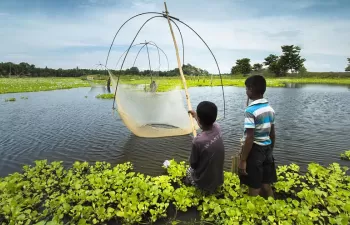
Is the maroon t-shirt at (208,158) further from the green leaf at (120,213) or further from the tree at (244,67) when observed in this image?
the tree at (244,67)

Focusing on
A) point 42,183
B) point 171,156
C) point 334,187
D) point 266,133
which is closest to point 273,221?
point 266,133

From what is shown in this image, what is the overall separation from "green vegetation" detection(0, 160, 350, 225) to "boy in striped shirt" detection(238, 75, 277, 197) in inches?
12.5

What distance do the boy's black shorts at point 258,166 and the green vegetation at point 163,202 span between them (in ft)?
0.85

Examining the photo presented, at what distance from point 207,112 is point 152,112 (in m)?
4.36

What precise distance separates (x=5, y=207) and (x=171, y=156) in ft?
11.6

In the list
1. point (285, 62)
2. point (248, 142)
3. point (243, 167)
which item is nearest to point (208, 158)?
point (243, 167)

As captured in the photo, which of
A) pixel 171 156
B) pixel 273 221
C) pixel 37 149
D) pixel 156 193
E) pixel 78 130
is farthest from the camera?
pixel 78 130

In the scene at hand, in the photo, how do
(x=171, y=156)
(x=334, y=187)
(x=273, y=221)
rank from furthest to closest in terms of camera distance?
1. (x=171, y=156)
2. (x=334, y=187)
3. (x=273, y=221)

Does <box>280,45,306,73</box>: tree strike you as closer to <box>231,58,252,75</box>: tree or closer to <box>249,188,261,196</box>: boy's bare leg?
<box>231,58,252,75</box>: tree

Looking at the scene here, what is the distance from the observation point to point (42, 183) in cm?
412

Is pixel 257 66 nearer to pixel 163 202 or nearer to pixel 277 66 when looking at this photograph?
pixel 277 66

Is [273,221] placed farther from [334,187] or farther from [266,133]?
[334,187]

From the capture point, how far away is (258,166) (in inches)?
122

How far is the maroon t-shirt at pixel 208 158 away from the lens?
3.27 meters
